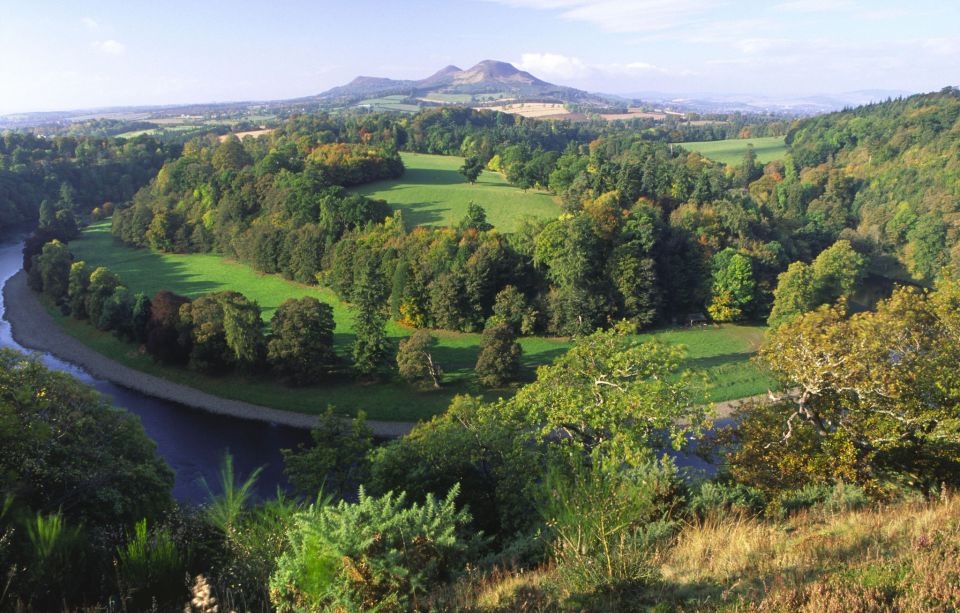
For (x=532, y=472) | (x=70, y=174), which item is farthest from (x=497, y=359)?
(x=70, y=174)

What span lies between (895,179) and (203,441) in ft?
304

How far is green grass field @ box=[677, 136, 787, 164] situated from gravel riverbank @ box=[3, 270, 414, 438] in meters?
102

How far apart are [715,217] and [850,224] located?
37.4 meters

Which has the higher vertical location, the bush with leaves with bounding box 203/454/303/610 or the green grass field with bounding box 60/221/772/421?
the bush with leaves with bounding box 203/454/303/610

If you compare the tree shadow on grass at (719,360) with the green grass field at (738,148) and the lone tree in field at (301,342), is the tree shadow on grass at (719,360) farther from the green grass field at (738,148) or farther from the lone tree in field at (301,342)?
the green grass field at (738,148)

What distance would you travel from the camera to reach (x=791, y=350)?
43.4 ft

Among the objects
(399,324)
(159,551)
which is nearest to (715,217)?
(399,324)

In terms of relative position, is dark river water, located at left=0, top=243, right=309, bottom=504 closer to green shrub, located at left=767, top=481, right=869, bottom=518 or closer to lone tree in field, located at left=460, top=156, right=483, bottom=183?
green shrub, located at left=767, top=481, right=869, bottom=518

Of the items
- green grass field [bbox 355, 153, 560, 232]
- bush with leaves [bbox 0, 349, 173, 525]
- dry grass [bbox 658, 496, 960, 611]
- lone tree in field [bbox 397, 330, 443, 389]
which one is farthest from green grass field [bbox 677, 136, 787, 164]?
bush with leaves [bbox 0, 349, 173, 525]

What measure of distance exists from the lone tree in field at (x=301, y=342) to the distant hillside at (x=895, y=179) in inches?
2380

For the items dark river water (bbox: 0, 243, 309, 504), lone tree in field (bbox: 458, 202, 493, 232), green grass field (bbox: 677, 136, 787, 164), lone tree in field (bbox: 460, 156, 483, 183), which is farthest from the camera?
green grass field (bbox: 677, 136, 787, 164)

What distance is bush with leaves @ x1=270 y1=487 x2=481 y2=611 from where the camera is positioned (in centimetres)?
612

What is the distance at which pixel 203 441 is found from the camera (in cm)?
3186

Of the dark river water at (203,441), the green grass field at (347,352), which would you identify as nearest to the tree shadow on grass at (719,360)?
the green grass field at (347,352)
